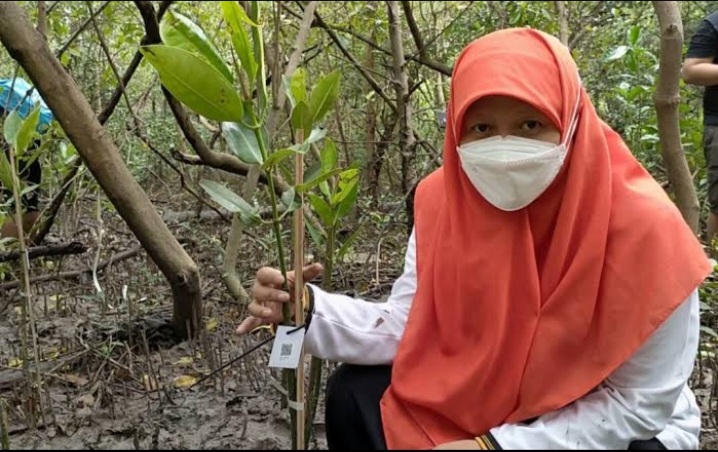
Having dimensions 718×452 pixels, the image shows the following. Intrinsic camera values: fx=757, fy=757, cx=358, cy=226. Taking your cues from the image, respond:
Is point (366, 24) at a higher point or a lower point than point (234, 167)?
higher

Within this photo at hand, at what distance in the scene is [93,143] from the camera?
1.87 m

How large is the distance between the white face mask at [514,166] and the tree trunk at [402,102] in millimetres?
1978

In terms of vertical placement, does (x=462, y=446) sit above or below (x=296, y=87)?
below

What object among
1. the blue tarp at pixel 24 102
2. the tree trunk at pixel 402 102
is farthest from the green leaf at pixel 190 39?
the tree trunk at pixel 402 102

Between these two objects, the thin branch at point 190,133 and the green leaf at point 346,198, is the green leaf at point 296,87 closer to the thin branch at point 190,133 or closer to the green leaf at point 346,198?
the green leaf at point 346,198

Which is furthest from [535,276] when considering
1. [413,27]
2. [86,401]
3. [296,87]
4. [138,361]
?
[413,27]

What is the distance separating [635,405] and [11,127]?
145cm

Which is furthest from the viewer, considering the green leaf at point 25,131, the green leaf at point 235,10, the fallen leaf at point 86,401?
the fallen leaf at point 86,401

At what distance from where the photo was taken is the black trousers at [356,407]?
157 centimetres

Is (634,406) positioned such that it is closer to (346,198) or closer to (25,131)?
(346,198)

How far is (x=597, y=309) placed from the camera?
4.31ft

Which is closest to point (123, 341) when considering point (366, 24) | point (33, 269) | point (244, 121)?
point (33, 269)

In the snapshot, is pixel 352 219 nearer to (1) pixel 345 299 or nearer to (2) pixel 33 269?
(2) pixel 33 269

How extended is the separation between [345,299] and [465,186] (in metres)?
0.34
